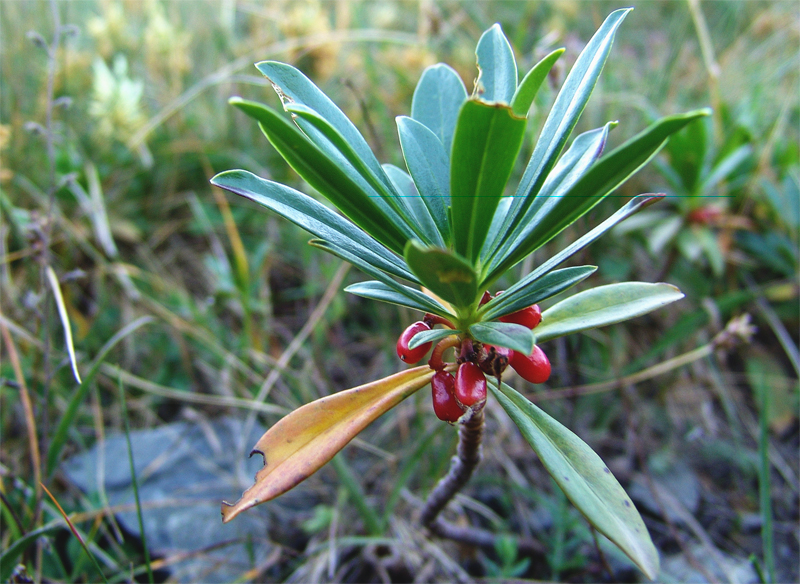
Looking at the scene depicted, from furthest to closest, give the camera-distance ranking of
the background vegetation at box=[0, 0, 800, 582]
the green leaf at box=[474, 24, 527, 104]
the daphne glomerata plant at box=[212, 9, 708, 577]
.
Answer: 1. the background vegetation at box=[0, 0, 800, 582]
2. the green leaf at box=[474, 24, 527, 104]
3. the daphne glomerata plant at box=[212, 9, 708, 577]

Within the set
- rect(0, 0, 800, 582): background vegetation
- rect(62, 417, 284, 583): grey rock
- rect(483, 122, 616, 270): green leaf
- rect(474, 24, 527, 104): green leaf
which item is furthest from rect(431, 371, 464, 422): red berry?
rect(62, 417, 284, 583): grey rock

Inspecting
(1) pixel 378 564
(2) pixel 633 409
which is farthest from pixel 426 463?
(2) pixel 633 409

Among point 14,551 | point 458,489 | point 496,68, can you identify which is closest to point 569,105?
point 496,68

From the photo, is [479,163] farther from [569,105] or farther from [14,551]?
[14,551]

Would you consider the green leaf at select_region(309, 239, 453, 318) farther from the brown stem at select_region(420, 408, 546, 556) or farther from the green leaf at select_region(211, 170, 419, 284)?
the brown stem at select_region(420, 408, 546, 556)

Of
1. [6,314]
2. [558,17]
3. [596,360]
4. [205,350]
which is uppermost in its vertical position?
[558,17]

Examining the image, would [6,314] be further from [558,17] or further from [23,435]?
[558,17]
